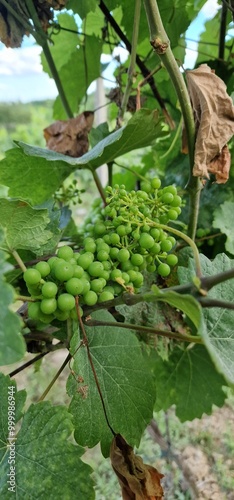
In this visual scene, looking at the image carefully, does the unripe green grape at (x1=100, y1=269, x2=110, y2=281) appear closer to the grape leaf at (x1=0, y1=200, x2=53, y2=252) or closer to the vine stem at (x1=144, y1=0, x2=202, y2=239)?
the grape leaf at (x1=0, y1=200, x2=53, y2=252)

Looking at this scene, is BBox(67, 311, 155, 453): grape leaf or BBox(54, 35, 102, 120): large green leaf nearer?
BBox(67, 311, 155, 453): grape leaf

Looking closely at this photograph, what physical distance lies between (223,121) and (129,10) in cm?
32

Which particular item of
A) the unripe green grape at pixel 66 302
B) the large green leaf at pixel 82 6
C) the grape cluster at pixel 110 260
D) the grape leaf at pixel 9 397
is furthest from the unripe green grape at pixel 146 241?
the large green leaf at pixel 82 6

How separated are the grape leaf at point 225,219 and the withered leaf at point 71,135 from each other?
0.80 feet

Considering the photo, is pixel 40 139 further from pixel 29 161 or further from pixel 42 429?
pixel 42 429

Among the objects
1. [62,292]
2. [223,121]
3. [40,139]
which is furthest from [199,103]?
[40,139]

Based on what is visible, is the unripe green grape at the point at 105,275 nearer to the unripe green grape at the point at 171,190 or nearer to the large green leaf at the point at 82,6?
the unripe green grape at the point at 171,190

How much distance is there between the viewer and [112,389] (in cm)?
57

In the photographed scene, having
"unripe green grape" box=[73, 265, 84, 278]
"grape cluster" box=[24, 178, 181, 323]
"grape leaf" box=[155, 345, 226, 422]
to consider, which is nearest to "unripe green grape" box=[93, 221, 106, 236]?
"grape cluster" box=[24, 178, 181, 323]

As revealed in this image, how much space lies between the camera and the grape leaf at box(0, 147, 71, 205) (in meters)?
0.70

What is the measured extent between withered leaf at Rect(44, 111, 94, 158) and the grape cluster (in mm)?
258

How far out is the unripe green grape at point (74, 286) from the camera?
0.44 metres

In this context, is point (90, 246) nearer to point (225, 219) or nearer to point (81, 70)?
point (225, 219)

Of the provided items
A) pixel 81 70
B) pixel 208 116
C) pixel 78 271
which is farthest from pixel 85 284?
pixel 81 70
